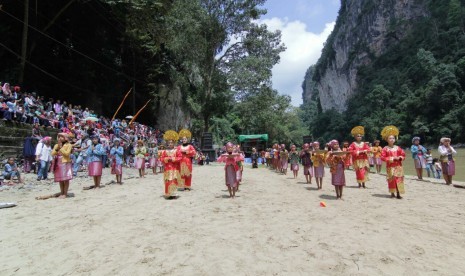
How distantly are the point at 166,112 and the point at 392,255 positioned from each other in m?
35.2

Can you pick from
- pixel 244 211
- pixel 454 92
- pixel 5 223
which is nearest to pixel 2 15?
pixel 5 223

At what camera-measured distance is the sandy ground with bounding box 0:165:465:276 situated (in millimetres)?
4805

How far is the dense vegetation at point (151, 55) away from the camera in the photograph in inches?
1061

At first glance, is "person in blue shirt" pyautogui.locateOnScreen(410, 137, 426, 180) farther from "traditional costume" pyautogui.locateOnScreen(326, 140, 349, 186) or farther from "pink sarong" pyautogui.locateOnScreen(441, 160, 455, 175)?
"traditional costume" pyautogui.locateOnScreen(326, 140, 349, 186)

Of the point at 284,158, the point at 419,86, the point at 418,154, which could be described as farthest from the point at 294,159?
the point at 419,86

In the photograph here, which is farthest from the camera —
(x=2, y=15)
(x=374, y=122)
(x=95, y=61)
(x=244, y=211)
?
(x=374, y=122)

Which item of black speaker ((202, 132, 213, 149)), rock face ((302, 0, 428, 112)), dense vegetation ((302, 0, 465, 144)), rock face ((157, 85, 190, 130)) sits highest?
rock face ((302, 0, 428, 112))

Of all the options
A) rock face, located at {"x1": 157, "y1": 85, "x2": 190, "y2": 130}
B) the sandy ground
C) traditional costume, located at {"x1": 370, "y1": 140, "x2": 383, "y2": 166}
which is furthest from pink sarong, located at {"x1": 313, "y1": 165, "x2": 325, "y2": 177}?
rock face, located at {"x1": 157, "y1": 85, "x2": 190, "y2": 130}

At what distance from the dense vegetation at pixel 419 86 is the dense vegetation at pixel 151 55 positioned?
31.0m

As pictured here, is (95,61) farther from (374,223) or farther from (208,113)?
(374,223)

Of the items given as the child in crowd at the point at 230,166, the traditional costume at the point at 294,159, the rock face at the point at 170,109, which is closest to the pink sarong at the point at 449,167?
the traditional costume at the point at 294,159

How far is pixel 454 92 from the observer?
54469mm

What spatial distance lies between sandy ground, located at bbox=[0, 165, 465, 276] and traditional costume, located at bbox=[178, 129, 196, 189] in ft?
5.36

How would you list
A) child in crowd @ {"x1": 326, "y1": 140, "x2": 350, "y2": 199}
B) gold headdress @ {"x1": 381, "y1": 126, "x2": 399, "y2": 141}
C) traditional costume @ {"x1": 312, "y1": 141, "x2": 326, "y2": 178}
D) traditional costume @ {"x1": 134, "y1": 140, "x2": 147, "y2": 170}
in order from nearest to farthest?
child in crowd @ {"x1": 326, "y1": 140, "x2": 350, "y2": 199} < gold headdress @ {"x1": 381, "y1": 126, "x2": 399, "y2": 141} < traditional costume @ {"x1": 312, "y1": 141, "x2": 326, "y2": 178} < traditional costume @ {"x1": 134, "y1": 140, "x2": 147, "y2": 170}
